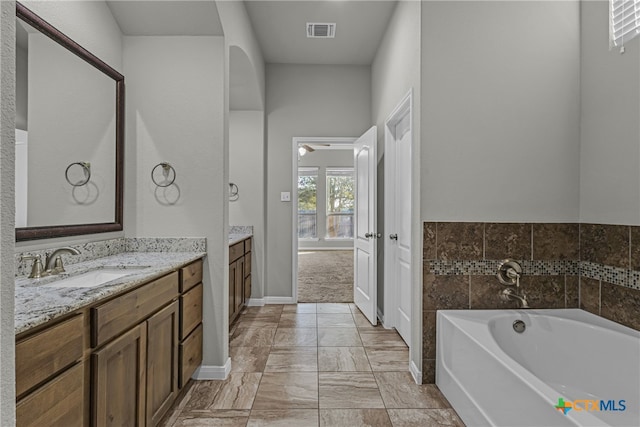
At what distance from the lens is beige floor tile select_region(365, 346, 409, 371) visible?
8.89ft

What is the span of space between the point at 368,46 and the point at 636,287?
3.20m

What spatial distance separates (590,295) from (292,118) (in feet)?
11.1

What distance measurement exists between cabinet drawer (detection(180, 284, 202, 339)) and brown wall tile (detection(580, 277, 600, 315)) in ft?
8.20

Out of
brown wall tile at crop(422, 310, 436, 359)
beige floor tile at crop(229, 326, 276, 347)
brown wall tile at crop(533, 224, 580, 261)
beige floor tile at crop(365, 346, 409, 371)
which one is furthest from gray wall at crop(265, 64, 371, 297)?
brown wall tile at crop(533, 224, 580, 261)

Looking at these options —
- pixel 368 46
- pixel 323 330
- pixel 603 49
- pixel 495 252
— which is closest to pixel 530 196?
pixel 495 252

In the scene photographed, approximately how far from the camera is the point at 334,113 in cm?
445

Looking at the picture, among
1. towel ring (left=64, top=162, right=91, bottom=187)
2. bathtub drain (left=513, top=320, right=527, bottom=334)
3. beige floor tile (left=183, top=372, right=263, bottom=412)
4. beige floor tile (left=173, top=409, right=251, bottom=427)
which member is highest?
towel ring (left=64, top=162, right=91, bottom=187)

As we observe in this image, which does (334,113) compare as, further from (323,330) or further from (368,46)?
(323,330)

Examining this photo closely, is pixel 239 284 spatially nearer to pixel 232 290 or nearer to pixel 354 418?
pixel 232 290

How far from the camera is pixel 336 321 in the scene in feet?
12.5

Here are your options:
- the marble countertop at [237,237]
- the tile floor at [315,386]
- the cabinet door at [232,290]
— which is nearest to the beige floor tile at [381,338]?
the tile floor at [315,386]

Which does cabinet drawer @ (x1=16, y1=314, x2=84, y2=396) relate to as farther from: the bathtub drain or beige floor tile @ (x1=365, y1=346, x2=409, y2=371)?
the bathtub drain

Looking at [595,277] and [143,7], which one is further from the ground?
[143,7]

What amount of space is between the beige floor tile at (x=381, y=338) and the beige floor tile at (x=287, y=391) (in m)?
0.80
